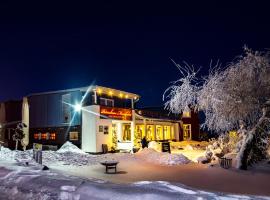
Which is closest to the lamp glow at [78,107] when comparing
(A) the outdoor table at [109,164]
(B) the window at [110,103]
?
(B) the window at [110,103]

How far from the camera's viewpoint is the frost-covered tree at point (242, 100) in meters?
16.9

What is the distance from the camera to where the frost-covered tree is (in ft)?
55.5

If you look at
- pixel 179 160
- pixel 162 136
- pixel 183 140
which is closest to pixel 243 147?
pixel 179 160

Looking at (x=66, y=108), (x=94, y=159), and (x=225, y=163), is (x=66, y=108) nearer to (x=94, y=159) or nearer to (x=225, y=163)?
(x=94, y=159)

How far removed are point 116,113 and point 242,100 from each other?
15413mm

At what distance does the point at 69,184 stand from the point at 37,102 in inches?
1183

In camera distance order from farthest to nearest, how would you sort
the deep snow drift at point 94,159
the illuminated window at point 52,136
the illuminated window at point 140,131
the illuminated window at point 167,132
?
1. the illuminated window at point 167,132
2. the illuminated window at point 140,131
3. the illuminated window at point 52,136
4. the deep snow drift at point 94,159

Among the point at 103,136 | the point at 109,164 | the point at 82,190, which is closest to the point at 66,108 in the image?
the point at 103,136

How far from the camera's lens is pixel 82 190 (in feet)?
15.8

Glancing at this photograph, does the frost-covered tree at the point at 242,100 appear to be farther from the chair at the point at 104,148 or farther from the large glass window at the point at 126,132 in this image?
the large glass window at the point at 126,132

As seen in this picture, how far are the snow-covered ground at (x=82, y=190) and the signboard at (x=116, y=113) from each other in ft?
74.6

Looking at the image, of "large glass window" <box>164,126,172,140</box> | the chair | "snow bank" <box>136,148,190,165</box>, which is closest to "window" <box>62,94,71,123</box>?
the chair

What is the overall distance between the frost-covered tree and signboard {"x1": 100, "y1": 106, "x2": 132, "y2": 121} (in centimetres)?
1074

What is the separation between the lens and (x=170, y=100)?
2002 cm
